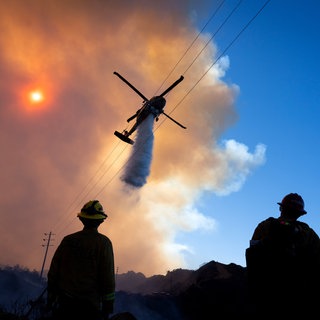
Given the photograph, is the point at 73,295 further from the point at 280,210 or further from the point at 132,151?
the point at 132,151

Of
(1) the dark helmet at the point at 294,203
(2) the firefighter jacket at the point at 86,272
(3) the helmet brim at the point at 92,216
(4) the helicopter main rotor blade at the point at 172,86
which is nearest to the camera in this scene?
(1) the dark helmet at the point at 294,203

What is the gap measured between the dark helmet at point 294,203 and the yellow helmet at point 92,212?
2.51 m

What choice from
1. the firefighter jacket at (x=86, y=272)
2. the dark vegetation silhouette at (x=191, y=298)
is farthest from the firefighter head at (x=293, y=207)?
the dark vegetation silhouette at (x=191, y=298)

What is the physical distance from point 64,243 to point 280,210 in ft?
9.98

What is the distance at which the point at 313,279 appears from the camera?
10.9 ft

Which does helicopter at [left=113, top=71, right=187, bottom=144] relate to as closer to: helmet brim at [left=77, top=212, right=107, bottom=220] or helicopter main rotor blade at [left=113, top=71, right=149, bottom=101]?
helicopter main rotor blade at [left=113, top=71, right=149, bottom=101]

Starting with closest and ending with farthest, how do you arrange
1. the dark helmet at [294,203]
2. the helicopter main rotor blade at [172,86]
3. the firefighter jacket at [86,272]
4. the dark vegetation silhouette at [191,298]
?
the dark helmet at [294,203] < the firefighter jacket at [86,272] < the helicopter main rotor blade at [172,86] < the dark vegetation silhouette at [191,298]

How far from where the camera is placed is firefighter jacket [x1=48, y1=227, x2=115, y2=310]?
435cm

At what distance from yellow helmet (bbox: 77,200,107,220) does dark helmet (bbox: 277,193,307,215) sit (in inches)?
99.0

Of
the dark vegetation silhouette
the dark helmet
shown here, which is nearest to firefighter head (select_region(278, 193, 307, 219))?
the dark helmet

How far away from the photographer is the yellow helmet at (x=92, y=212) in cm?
474

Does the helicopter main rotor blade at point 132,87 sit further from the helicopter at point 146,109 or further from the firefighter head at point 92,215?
the firefighter head at point 92,215

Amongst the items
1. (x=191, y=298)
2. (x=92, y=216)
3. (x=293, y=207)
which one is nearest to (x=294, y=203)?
(x=293, y=207)

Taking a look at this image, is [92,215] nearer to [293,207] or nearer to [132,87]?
[293,207]
